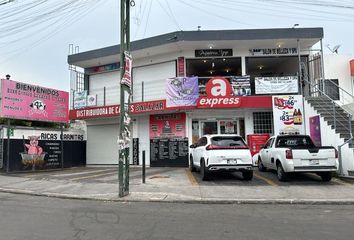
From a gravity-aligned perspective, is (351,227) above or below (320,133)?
below

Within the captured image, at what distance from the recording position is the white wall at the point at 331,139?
49.8 feet

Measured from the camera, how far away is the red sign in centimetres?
2264

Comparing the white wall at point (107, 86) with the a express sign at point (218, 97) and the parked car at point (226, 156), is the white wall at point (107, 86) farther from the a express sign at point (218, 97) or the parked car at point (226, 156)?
the parked car at point (226, 156)

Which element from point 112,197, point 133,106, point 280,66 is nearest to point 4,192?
point 112,197

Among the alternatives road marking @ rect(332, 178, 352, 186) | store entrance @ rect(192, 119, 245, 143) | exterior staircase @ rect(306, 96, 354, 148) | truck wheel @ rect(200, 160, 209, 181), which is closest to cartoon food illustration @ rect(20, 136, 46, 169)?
store entrance @ rect(192, 119, 245, 143)

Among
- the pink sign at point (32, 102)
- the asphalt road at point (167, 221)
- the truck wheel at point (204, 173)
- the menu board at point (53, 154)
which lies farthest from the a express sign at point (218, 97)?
the asphalt road at point (167, 221)

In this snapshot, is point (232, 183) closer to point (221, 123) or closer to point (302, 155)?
point (302, 155)

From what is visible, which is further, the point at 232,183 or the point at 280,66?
the point at 280,66

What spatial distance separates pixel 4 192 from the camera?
14109mm

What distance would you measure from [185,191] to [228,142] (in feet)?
9.69

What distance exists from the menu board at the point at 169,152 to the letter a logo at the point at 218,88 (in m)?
3.41

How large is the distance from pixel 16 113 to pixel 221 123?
11.4 meters

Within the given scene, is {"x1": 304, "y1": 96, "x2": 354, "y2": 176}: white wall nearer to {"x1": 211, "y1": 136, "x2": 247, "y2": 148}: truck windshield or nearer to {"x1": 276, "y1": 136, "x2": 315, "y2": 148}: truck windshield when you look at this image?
{"x1": 276, "y1": 136, "x2": 315, "y2": 148}: truck windshield

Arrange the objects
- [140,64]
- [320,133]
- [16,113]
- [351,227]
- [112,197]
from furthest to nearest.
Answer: [140,64] → [16,113] → [320,133] → [112,197] → [351,227]
